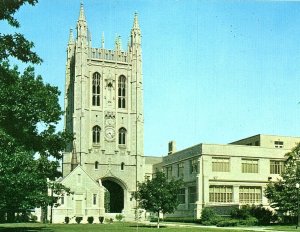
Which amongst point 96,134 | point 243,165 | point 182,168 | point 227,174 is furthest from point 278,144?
point 96,134

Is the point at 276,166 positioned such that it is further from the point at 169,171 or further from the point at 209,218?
the point at 209,218

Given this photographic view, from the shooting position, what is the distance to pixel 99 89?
311ft

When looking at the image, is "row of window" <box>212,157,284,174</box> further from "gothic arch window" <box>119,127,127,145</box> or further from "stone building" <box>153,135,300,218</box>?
"gothic arch window" <box>119,127,127,145</box>

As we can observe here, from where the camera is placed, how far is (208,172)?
230ft

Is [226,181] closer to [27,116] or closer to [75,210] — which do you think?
[75,210]

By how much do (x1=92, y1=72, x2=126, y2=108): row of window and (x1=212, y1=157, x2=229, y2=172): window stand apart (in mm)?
29935

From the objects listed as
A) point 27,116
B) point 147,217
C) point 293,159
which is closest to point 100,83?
point 147,217

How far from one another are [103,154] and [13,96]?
60.6m

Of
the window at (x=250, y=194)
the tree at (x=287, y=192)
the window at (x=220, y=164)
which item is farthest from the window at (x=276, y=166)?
the tree at (x=287, y=192)

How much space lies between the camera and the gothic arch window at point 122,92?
96.5 metres

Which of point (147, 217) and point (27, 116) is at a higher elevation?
point (27, 116)

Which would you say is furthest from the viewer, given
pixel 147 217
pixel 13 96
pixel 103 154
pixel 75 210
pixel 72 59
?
pixel 72 59

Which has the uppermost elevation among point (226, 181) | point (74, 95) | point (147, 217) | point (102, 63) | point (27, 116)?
A: point (102, 63)

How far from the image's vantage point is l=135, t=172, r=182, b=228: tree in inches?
1911
